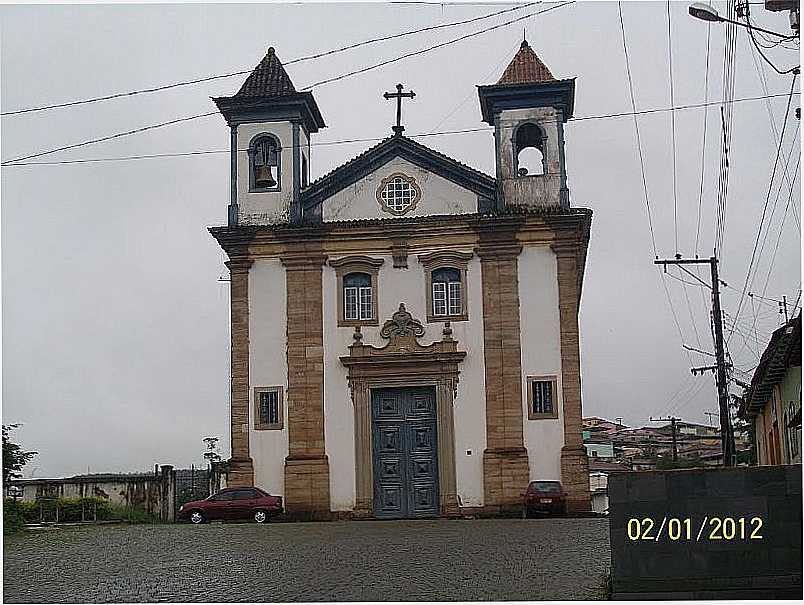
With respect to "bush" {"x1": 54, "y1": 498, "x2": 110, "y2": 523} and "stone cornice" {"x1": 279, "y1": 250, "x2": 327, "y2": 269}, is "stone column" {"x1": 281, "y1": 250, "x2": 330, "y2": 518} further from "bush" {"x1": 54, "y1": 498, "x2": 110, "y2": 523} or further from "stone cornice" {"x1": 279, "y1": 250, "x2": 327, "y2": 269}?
"bush" {"x1": 54, "y1": 498, "x2": 110, "y2": 523}

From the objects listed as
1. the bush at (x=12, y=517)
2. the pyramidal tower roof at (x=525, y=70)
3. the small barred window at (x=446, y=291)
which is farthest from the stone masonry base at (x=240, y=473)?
the pyramidal tower roof at (x=525, y=70)

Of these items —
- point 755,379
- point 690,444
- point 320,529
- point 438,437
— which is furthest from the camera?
point 690,444

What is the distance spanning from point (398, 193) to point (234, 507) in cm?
592

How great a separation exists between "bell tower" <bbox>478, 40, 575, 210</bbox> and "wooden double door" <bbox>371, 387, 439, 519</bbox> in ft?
12.1

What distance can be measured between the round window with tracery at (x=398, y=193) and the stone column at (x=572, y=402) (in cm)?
284

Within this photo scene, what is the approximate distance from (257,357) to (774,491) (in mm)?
13757

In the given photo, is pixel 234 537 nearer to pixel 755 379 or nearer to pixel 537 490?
pixel 537 490

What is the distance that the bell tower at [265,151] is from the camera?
2197 centimetres

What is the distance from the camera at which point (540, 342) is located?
2092 cm

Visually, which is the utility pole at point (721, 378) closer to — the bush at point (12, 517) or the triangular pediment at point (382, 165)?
the triangular pediment at point (382, 165)

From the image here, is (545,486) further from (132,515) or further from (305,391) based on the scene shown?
(132,515)

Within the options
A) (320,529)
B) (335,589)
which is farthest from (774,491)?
(320,529)

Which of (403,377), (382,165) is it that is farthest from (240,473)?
(382,165)

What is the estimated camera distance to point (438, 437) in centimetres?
2119
